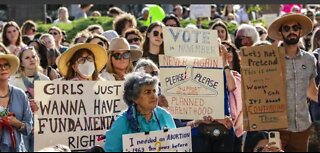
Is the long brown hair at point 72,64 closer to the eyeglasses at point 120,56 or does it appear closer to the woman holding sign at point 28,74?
the eyeglasses at point 120,56

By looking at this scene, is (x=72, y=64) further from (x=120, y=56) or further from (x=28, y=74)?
(x=28, y=74)

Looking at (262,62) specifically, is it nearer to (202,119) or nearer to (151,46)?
(202,119)

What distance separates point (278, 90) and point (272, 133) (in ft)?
2.77

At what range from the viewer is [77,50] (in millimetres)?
11336

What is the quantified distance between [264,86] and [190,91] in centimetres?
68

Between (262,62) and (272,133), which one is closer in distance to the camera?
→ (272,133)

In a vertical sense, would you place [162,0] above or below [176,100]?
above

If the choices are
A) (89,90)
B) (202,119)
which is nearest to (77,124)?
(89,90)

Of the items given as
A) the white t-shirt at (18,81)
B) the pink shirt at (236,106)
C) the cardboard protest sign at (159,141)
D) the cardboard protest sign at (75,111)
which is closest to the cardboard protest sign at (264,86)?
the pink shirt at (236,106)

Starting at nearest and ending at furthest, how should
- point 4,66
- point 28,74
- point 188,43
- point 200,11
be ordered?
point 4,66 → point 188,43 → point 28,74 → point 200,11

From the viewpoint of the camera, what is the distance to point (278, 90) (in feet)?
35.4

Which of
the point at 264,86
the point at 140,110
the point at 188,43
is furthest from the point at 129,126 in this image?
the point at 188,43

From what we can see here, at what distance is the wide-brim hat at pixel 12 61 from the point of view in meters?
10.9

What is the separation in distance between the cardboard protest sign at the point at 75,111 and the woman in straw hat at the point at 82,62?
0.37 metres
